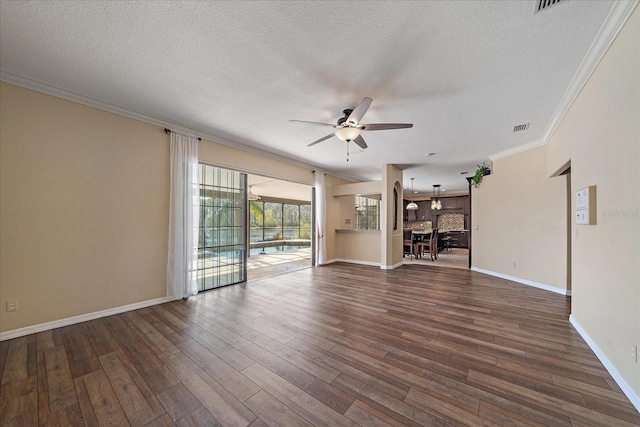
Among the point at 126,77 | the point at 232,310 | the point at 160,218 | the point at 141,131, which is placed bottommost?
the point at 232,310

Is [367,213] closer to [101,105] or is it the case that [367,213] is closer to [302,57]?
[302,57]

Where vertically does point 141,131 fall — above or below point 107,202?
above

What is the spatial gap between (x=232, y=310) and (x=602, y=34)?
4.88 metres

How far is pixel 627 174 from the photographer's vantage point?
1823 mm

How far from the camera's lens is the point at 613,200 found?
2027 mm

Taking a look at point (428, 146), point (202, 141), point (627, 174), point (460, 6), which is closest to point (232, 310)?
point (202, 141)

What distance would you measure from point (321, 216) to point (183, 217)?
12.7ft

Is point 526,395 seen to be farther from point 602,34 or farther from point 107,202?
point 107,202

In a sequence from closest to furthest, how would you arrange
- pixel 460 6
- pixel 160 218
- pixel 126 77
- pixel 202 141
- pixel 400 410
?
pixel 400 410, pixel 460 6, pixel 126 77, pixel 160 218, pixel 202 141

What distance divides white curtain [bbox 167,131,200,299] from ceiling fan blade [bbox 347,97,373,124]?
2.84 meters

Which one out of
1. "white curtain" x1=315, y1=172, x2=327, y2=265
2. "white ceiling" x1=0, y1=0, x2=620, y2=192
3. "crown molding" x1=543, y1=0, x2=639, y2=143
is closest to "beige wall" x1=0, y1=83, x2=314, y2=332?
"white ceiling" x1=0, y1=0, x2=620, y2=192

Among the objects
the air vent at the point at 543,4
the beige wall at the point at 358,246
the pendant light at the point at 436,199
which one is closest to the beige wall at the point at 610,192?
the air vent at the point at 543,4

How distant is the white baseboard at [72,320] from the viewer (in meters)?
2.64

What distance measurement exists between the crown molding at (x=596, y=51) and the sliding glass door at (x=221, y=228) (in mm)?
5103
